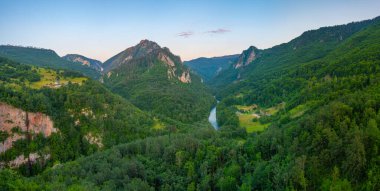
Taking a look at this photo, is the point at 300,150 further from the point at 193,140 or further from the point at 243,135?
the point at 243,135

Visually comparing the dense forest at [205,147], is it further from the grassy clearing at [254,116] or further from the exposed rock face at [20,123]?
the grassy clearing at [254,116]

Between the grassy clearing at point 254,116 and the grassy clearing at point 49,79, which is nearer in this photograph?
the grassy clearing at point 254,116

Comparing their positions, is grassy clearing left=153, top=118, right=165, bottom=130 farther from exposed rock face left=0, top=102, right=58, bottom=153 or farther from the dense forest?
exposed rock face left=0, top=102, right=58, bottom=153

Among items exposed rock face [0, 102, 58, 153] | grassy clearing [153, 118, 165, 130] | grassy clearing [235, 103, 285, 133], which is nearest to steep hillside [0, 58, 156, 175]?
exposed rock face [0, 102, 58, 153]

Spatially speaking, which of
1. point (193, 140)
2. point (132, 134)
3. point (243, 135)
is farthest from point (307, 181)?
point (132, 134)

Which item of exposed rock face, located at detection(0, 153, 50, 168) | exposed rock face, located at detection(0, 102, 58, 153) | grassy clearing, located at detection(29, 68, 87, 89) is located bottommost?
exposed rock face, located at detection(0, 153, 50, 168)

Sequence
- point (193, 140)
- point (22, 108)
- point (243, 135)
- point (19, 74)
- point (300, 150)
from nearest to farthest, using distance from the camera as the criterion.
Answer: point (300, 150)
point (193, 140)
point (22, 108)
point (243, 135)
point (19, 74)

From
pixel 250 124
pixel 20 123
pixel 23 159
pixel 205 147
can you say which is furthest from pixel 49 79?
pixel 250 124

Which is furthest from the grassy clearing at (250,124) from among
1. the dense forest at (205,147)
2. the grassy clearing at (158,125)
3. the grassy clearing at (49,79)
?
the grassy clearing at (49,79)
